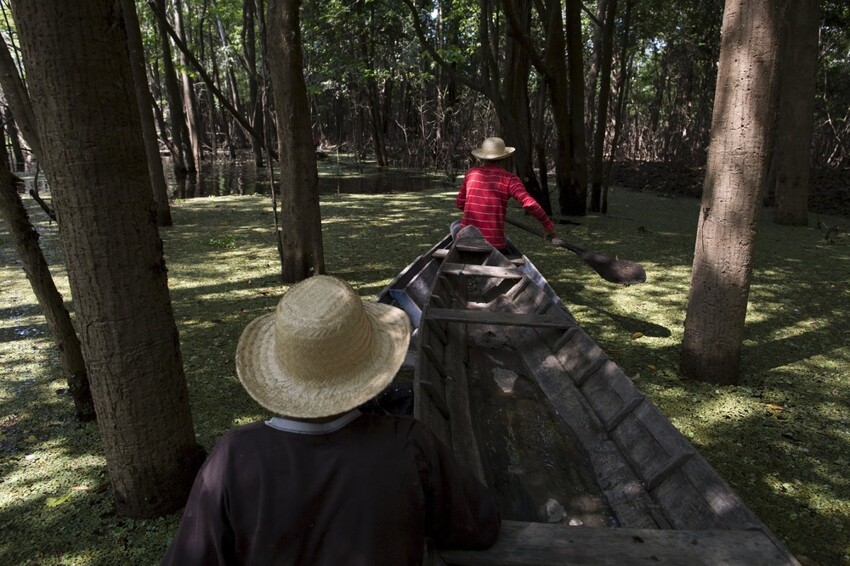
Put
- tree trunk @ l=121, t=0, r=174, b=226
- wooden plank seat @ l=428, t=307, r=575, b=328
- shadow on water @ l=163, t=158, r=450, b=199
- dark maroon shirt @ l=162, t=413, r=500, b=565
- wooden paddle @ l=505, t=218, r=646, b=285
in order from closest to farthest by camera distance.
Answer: dark maroon shirt @ l=162, t=413, r=500, b=565 → wooden plank seat @ l=428, t=307, r=575, b=328 → wooden paddle @ l=505, t=218, r=646, b=285 → tree trunk @ l=121, t=0, r=174, b=226 → shadow on water @ l=163, t=158, r=450, b=199

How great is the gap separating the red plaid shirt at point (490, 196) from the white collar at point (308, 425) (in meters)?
4.64

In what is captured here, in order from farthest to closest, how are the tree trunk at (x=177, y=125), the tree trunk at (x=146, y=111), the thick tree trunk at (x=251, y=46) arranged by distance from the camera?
1. the tree trunk at (x=177, y=125)
2. the thick tree trunk at (x=251, y=46)
3. the tree trunk at (x=146, y=111)

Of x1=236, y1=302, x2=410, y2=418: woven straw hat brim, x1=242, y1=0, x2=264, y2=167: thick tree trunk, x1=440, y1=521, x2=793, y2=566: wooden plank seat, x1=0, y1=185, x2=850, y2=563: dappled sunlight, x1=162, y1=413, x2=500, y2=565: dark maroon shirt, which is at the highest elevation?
x1=242, y1=0, x2=264, y2=167: thick tree trunk

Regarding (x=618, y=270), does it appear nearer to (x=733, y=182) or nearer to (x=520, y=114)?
(x=733, y=182)

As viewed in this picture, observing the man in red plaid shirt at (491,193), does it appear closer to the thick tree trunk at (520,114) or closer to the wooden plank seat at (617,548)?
the wooden plank seat at (617,548)

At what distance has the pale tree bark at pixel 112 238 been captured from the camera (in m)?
2.07

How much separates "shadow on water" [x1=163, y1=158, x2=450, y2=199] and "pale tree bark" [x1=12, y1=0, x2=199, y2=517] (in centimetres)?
1287

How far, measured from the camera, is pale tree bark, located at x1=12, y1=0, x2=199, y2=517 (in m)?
2.07

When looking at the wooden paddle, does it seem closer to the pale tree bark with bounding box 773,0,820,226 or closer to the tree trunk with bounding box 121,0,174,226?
the pale tree bark with bounding box 773,0,820,226

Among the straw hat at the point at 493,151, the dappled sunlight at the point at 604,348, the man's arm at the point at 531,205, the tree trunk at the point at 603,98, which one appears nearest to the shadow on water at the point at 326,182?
the tree trunk at the point at 603,98

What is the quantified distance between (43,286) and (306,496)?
2656 millimetres

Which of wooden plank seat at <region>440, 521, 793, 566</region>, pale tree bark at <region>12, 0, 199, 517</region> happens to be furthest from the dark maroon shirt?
pale tree bark at <region>12, 0, 199, 517</region>

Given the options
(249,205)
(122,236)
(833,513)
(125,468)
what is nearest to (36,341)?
(125,468)

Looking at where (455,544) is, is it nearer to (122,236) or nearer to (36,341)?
(122,236)
